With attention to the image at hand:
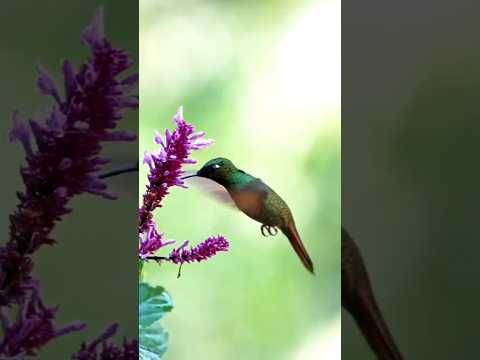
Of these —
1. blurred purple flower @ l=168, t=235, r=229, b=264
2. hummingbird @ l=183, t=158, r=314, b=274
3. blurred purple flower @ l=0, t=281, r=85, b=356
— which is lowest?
blurred purple flower @ l=0, t=281, r=85, b=356

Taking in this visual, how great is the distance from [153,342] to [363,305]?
70 centimetres

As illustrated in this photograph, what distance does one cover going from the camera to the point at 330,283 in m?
2.11

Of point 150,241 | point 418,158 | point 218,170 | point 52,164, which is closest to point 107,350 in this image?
point 52,164

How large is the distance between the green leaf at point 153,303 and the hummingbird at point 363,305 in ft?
1.91

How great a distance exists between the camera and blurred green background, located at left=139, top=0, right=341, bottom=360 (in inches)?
80.1

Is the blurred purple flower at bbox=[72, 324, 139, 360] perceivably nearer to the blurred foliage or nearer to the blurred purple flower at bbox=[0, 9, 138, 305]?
the blurred purple flower at bbox=[0, 9, 138, 305]

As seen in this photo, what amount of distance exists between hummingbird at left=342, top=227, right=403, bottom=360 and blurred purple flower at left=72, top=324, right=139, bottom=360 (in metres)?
0.69

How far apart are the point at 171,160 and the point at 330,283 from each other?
66 centimetres

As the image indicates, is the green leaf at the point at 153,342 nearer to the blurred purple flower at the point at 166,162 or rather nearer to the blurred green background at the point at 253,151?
the blurred green background at the point at 253,151

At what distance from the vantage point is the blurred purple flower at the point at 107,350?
54.3 inches

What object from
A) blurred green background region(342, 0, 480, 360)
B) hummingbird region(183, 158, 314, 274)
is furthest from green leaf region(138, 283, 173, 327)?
blurred green background region(342, 0, 480, 360)

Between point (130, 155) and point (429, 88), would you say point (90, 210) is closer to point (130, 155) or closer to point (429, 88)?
point (130, 155)

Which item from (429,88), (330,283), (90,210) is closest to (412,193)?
(429,88)

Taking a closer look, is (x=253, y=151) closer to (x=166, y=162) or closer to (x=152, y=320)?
(x=166, y=162)
